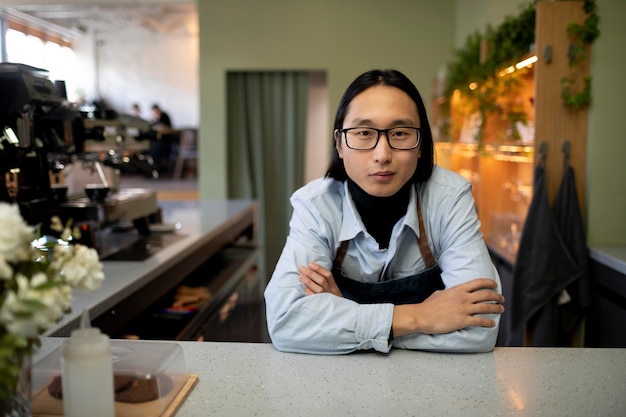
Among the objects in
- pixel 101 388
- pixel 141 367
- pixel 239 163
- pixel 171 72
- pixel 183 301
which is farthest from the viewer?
pixel 171 72

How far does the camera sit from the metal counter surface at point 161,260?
5.90 feet

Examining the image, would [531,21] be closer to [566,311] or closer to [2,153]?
[566,311]

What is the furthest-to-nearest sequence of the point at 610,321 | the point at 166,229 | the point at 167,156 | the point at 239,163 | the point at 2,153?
1. the point at 167,156
2. the point at 239,163
3. the point at 166,229
4. the point at 610,321
5. the point at 2,153

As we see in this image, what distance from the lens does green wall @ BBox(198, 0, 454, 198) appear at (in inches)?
220

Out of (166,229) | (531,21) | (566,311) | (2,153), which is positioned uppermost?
(531,21)

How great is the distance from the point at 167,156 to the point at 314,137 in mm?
5819

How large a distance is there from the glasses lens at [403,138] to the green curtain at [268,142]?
14.9 ft

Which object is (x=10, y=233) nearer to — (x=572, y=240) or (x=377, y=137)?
(x=377, y=137)

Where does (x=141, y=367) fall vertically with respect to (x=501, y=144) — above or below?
below

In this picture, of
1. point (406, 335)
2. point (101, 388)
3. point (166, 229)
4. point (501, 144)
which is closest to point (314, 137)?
point (501, 144)

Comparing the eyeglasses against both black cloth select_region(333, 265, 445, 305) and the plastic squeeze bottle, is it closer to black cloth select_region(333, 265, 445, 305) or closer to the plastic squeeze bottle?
black cloth select_region(333, 265, 445, 305)

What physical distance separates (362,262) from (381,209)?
0.15m

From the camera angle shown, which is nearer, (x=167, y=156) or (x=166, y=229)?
(x=166, y=229)

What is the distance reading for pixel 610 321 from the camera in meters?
2.52
